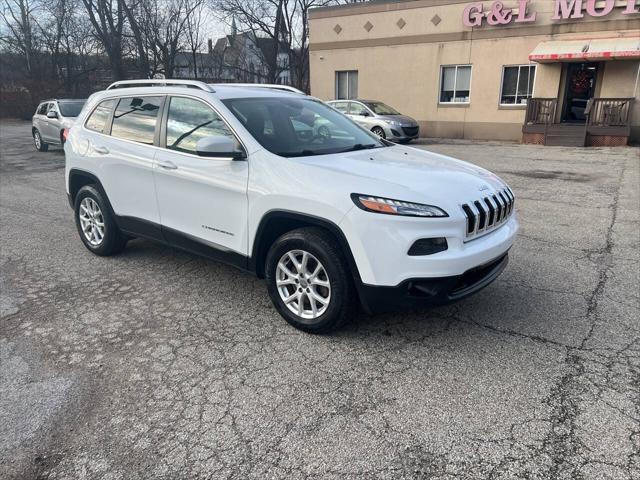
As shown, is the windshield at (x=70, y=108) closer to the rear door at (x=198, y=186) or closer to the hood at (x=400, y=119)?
the hood at (x=400, y=119)

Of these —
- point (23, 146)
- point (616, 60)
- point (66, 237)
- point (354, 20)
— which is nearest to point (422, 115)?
point (354, 20)

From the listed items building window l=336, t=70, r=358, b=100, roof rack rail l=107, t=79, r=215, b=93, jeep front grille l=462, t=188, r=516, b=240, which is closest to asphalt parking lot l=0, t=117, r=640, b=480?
jeep front grille l=462, t=188, r=516, b=240

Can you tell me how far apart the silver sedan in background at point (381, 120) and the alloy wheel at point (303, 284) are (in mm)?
13401

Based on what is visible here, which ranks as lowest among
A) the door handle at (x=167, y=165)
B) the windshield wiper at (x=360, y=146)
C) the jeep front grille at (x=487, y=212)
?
the jeep front grille at (x=487, y=212)

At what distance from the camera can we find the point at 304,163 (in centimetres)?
357

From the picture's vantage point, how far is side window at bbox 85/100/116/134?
5125 mm

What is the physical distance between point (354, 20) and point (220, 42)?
3458cm

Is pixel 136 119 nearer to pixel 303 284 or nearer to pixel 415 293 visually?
pixel 303 284

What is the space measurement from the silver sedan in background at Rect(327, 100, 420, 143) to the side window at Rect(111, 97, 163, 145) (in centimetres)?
1214

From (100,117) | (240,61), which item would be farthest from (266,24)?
(100,117)

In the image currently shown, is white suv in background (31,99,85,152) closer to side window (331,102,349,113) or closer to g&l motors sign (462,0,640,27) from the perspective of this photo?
side window (331,102,349,113)

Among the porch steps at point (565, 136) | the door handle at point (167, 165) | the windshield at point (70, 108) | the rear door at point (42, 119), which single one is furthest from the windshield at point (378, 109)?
the door handle at point (167, 165)

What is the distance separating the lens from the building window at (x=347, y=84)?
2223 centimetres

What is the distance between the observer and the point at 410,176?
3439 mm
